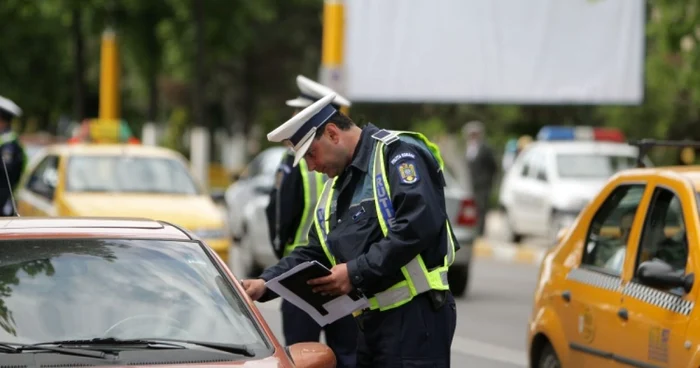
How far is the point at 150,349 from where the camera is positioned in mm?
5012

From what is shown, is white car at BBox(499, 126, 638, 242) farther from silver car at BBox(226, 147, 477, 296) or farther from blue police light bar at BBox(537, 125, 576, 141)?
silver car at BBox(226, 147, 477, 296)

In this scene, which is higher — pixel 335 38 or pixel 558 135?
pixel 335 38

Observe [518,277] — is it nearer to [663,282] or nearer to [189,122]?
[663,282]

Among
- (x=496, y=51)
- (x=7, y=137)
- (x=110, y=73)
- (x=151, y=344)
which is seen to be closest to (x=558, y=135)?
(x=496, y=51)

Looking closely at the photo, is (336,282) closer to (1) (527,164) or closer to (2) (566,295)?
(2) (566,295)

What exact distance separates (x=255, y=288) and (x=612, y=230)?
2207 mm

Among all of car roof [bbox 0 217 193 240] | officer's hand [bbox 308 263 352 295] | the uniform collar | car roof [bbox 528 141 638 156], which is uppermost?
the uniform collar

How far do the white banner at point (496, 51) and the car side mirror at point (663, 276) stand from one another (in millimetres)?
18885

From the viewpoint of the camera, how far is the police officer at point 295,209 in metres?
7.67

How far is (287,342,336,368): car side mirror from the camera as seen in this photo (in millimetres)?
5289

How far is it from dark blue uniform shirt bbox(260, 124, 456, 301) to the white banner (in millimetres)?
19443

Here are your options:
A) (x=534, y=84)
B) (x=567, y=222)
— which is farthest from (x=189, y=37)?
(x=567, y=222)

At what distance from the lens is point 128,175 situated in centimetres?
1513

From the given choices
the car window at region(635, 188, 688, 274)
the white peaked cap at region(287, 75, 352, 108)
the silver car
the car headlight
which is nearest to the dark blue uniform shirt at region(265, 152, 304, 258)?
the white peaked cap at region(287, 75, 352, 108)
